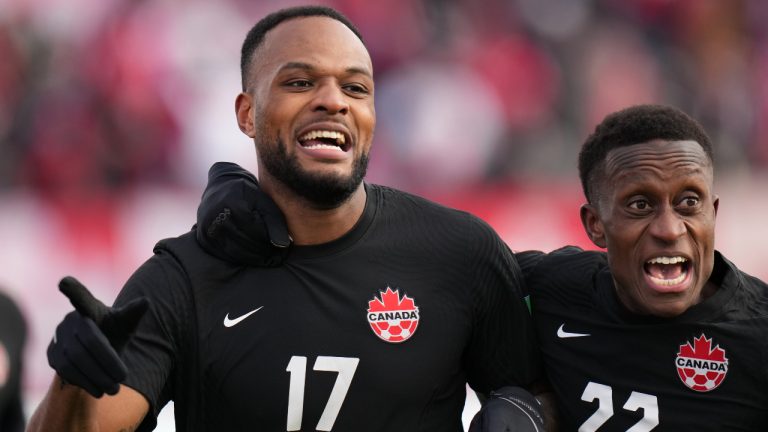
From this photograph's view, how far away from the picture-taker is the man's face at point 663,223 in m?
2.54

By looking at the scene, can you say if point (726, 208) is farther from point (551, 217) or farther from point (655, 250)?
point (655, 250)

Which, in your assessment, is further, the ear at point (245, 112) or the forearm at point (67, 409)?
the ear at point (245, 112)

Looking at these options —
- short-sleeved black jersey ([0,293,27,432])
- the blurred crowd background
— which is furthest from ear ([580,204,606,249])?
the blurred crowd background

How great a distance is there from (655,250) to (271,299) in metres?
1.00

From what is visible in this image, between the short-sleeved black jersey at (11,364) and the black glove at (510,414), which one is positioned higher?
the short-sleeved black jersey at (11,364)

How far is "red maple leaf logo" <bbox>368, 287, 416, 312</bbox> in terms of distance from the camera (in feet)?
8.33

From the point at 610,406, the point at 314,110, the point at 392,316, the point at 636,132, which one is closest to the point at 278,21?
the point at 314,110

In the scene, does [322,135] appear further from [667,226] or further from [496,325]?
[667,226]

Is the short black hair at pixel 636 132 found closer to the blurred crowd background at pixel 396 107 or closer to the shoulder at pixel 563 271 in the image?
the shoulder at pixel 563 271

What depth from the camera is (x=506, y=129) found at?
692 cm

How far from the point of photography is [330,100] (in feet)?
8.34

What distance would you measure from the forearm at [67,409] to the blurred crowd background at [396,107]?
3314 mm

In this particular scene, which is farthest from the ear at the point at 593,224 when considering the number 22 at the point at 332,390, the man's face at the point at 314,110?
the number 22 at the point at 332,390

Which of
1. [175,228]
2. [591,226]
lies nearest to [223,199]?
[591,226]
